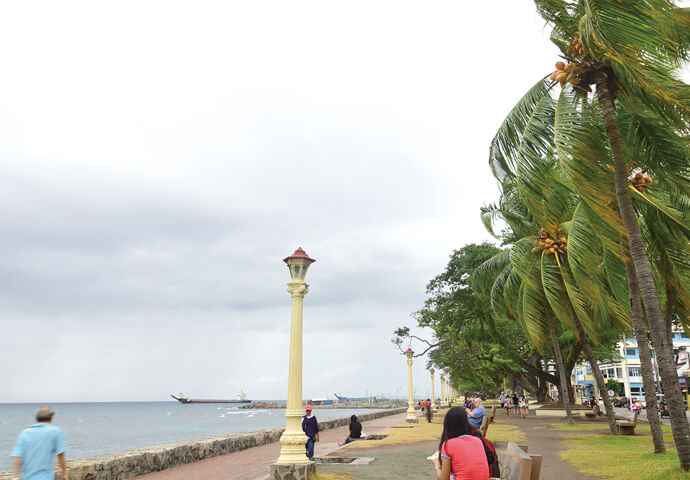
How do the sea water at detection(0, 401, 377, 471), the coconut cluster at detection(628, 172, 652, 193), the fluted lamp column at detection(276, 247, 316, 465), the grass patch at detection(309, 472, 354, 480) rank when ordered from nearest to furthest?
the fluted lamp column at detection(276, 247, 316, 465) < the grass patch at detection(309, 472, 354, 480) < the coconut cluster at detection(628, 172, 652, 193) < the sea water at detection(0, 401, 377, 471)

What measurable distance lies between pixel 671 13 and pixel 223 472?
1301 centimetres

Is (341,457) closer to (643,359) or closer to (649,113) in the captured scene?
(643,359)

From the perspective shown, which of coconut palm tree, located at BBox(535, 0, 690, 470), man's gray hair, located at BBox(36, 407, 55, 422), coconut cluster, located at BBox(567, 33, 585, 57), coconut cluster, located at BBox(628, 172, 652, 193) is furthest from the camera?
coconut cluster, located at BBox(628, 172, 652, 193)

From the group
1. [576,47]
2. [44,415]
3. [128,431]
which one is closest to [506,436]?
[576,47]

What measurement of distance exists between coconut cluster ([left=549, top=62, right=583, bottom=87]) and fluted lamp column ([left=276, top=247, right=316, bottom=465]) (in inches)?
249

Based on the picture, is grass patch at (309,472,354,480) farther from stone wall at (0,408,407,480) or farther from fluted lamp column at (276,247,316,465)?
stone wall at (0,408,407,480)

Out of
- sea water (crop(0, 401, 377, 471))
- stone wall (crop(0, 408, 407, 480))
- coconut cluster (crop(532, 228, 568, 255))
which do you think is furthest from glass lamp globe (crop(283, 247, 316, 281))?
sea water (crop(0, 401, 377, 471))

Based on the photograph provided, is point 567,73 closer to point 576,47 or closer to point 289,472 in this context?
point 576,47

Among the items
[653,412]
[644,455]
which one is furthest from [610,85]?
[644,455]

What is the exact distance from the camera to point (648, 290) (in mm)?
9531

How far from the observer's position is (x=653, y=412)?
39.4ft

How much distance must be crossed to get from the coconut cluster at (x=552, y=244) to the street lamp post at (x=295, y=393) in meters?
11.4

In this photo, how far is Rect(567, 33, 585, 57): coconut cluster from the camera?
33.8ft

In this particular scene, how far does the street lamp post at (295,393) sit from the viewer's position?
9.07m
